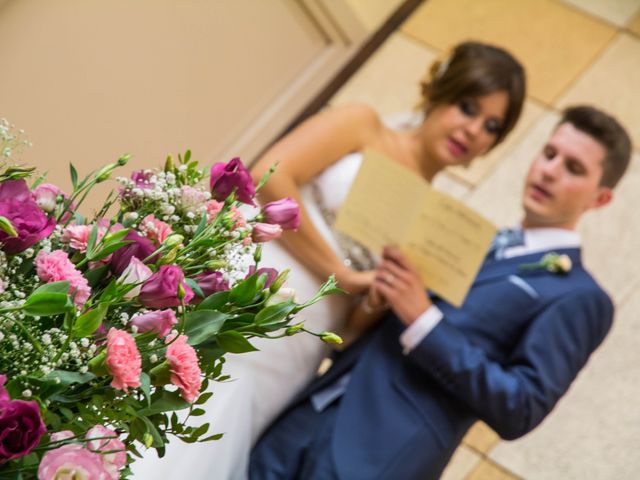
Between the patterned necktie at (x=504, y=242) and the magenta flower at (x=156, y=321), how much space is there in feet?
4.42

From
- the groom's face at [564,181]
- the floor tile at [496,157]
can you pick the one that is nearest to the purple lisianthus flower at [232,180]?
the groom's face at [564,181]

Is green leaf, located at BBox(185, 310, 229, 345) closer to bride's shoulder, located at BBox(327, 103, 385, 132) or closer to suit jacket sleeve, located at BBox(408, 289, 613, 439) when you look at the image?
suit jacket sleeve, located at BBox(408, 289, 613, 439)

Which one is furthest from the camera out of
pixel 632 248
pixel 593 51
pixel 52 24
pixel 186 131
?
pixel 593 51

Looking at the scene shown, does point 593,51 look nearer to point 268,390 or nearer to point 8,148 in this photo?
point 268,390

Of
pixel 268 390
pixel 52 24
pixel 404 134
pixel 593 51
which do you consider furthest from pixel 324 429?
pixel 593 51

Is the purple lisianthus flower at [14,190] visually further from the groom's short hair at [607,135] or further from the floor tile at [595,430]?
the floor tile at [595,430]

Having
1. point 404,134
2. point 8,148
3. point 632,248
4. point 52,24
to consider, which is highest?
point 52,24

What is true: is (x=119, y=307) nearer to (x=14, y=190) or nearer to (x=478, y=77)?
(x=14, y=190)

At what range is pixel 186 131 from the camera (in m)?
2.87

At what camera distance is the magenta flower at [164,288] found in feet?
3.14

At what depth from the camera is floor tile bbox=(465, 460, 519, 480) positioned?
2.72 m

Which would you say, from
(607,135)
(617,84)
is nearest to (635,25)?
(617,84)

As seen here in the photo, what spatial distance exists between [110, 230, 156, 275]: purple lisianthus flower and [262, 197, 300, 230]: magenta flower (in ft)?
0.49

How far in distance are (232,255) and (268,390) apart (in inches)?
45.8
